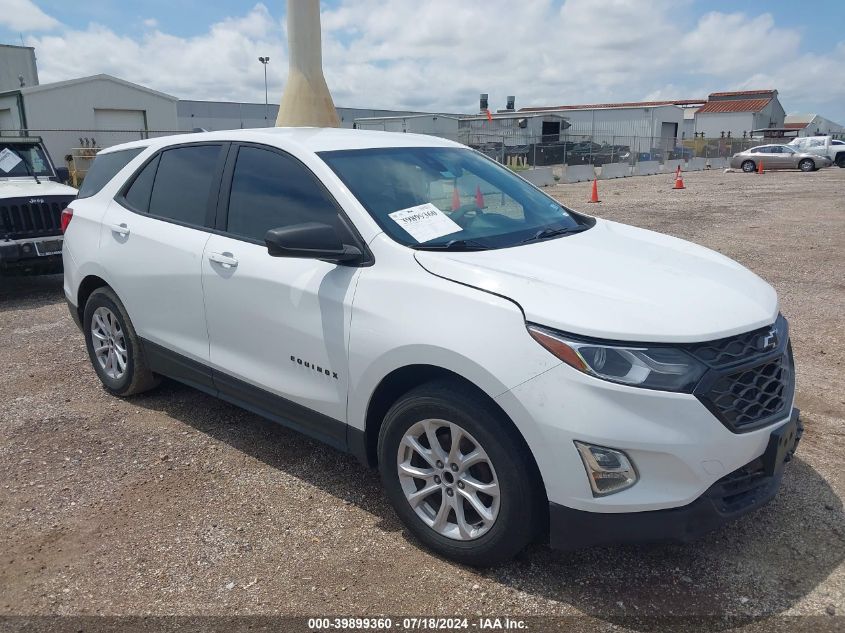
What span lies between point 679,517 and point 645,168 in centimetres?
3591

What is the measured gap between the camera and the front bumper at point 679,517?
8.48 ft

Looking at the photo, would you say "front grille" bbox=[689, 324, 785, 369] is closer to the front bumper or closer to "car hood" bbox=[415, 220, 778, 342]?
"car hood" bbox=[415, 220, 778, 342]

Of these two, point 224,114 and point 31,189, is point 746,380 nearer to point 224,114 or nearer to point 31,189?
point 31,189

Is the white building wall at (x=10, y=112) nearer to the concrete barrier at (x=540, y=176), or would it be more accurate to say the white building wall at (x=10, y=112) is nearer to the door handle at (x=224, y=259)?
the concrete barrier at (x=540, y=176)

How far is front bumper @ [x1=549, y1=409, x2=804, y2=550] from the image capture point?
2.59 m

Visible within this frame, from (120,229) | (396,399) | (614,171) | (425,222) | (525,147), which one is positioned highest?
(525,147)

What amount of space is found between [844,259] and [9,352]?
34.4 feet

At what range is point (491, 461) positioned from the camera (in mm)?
2764

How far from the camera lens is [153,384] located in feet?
16.3

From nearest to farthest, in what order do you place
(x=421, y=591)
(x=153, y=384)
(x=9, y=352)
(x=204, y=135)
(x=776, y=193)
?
(x=421, y=591) < (x=204, y=135) < (x=153, y=384) < (x=9, y=352) < (x=776, y=193)

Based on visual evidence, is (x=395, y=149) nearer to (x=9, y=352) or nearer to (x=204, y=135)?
(x=204, y=135)

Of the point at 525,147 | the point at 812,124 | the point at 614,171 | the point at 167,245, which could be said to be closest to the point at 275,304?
the point at 167,245

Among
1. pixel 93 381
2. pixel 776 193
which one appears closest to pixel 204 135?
pixel 93 381

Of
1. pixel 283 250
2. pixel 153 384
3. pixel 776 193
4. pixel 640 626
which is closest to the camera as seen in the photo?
pixel 640 626
